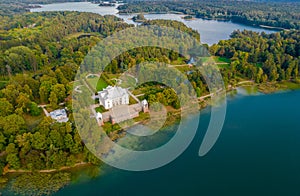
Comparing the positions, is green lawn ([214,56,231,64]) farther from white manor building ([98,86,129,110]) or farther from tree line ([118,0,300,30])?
tree line ([118,0,300,30])

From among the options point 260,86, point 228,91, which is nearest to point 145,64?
point 228,91

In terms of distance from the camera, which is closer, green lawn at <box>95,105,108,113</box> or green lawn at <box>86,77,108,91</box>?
green lawn at <box>95,105,108,113</box>

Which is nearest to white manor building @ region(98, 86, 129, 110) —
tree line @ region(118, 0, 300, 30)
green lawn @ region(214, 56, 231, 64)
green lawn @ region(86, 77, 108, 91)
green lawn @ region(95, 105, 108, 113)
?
green lawn @ region(95, 105, 108, 113)

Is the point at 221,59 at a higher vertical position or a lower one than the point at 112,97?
higher

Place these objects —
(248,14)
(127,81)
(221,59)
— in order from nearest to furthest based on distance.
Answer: (127,81)
(221,59)
(248,14)

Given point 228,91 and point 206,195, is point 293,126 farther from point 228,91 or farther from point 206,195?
point 206,195

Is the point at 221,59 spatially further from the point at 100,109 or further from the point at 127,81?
the point at 100,109

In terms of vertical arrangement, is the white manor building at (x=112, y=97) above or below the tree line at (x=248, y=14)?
below

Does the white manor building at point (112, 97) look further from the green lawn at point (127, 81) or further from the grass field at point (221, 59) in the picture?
the grass field at point (221, 59)

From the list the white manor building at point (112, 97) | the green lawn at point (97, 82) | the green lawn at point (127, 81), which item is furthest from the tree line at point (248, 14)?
the white manor building at point (112, 97)

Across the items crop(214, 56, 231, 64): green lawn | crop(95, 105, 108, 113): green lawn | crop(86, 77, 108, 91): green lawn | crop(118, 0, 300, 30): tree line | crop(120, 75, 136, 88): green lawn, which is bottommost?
crop(95, 105, 108, 113): green lawn

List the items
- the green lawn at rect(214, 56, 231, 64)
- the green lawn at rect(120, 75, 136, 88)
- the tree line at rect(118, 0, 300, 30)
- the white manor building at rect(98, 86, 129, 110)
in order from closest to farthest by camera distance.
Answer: the white manor building at rect(98, 86, 129, 110) → the green lawn at rect(120, 75, 136, 88) → the green lawn at rect(214, 56, 231, 64) → the tree line at rect(118, 0, 300, 30)

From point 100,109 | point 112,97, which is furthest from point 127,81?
point 100,109
